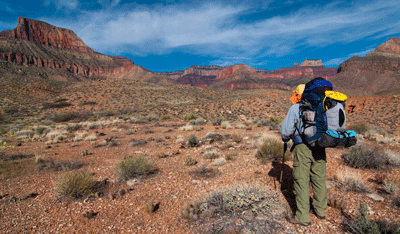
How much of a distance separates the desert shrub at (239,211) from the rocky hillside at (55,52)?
3964 inches

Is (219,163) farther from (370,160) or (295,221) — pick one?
(370,160)

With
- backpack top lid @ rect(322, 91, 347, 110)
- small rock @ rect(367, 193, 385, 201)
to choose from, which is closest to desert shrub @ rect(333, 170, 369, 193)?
small rock @ rect(367, 193, 385, 201)

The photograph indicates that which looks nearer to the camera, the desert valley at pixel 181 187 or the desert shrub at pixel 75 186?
the desert valley at pixel 181 187

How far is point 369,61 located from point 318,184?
144 meters

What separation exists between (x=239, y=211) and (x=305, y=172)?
1236 millimetres

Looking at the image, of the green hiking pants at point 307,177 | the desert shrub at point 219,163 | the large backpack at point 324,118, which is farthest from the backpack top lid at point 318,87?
the desert shrub at point 219,163

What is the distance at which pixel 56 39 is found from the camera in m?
118

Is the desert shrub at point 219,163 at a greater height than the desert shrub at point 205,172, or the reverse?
the desert shrub at point 219,163

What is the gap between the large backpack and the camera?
2553 mm

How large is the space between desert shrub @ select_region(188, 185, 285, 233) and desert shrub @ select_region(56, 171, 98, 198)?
94.7 inches

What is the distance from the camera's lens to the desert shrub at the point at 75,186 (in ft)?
13.1

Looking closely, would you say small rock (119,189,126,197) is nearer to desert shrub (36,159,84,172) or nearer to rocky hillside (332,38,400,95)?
desert shrub (36,159,84,172)

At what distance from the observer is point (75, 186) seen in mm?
4062

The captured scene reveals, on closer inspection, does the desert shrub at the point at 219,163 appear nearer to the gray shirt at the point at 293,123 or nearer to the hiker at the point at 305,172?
the hiker at the point at 305,172
